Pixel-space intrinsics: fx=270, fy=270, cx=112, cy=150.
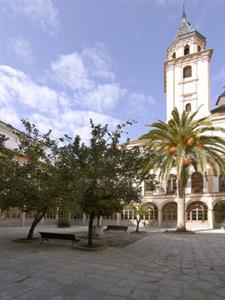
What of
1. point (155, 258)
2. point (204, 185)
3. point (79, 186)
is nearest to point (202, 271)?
point (155, 258)

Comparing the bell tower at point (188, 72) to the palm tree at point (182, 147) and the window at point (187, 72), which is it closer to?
the window at point (187, 72)

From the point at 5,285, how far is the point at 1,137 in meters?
9.08

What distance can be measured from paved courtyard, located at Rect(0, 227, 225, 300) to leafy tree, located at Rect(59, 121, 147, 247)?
2448 millimetres

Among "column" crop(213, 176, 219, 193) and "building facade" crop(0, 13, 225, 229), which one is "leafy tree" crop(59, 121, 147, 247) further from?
"column" crop(213, 176, 219, 193)

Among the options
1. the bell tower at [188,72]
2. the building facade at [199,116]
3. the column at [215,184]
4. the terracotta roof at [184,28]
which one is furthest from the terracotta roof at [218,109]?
the terracotta roof at [184,28]

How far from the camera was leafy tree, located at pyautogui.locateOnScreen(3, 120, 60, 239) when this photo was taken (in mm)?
13250

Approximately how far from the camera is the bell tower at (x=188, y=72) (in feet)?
115

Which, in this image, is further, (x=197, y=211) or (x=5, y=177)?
(x=197, y=211)

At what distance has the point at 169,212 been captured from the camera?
3397 cm

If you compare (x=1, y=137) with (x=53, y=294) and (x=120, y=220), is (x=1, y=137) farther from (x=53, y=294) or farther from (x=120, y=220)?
(x=120, y=220)

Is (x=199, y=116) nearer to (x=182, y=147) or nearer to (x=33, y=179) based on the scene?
(x=182, y=147)

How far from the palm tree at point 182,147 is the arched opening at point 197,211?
27.7 ft

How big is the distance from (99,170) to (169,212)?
24308 mm

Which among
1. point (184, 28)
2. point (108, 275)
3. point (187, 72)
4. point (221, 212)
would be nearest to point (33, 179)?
point (108, 275)
